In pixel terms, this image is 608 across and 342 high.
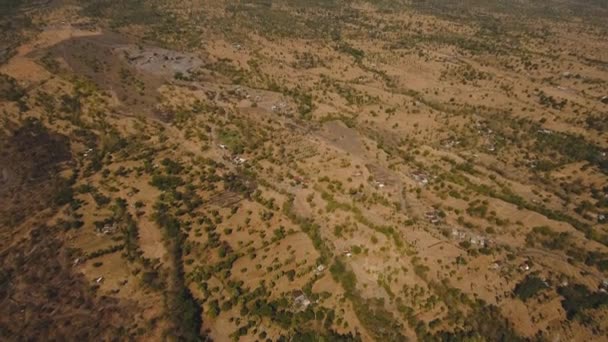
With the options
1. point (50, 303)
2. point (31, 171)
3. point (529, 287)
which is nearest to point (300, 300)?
point (529, 287)

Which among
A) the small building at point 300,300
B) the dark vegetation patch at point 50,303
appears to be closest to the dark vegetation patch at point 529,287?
the small building at point 300,300

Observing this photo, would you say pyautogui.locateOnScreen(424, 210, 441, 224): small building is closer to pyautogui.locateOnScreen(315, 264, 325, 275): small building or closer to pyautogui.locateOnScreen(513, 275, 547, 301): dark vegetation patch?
pyautogui.locateOnScreen(513, 275, 547, 301): dark vegetation patch

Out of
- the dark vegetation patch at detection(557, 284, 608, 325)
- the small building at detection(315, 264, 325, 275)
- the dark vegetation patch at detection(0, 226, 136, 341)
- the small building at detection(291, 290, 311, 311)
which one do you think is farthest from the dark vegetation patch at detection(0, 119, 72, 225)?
the dark vegetation patch at detection(557, 284, 608, 325)

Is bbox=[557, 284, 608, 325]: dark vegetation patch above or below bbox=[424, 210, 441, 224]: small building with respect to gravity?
above

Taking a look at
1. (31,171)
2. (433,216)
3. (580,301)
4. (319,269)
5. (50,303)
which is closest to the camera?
(580,301)

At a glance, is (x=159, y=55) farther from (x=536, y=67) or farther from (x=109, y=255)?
(x=536, y=67)

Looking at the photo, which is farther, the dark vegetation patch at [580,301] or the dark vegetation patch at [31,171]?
the dark vegetation patch at [31,171]

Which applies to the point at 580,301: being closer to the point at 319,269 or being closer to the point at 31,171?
the point at 319,269

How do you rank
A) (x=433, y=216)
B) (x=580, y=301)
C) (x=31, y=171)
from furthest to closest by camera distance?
(x=31, y=171) < (x=433, y=216) < (x=580, y=301)

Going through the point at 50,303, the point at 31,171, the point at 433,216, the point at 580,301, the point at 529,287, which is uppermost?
the point at 580,301

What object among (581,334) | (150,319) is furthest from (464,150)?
(150,319)

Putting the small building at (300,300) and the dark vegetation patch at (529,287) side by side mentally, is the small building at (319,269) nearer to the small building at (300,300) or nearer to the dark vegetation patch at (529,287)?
the small building at (300,300)
